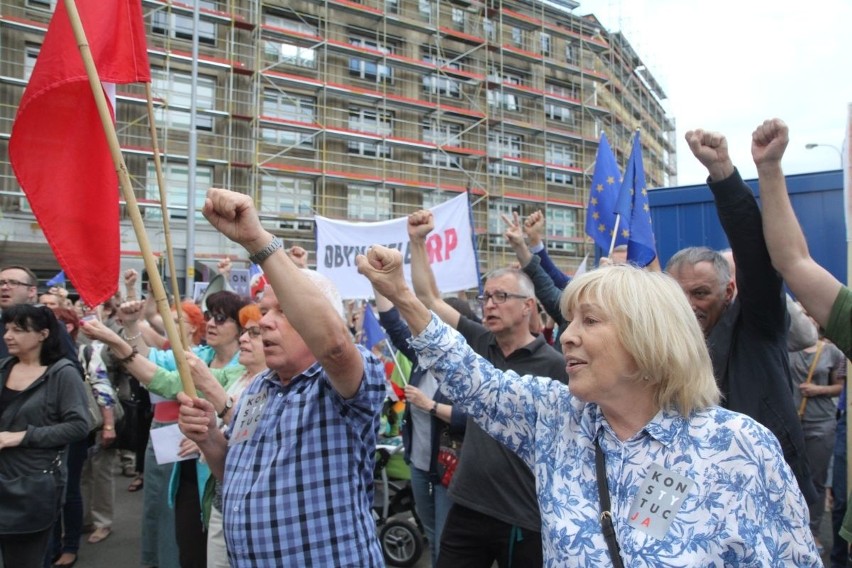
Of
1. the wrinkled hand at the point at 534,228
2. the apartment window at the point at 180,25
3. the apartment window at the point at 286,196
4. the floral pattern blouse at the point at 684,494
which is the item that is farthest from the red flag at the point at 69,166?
the apartment window at the point at 180,25

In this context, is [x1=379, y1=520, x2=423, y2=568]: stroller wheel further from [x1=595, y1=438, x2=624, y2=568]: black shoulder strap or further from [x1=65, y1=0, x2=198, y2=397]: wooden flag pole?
[x1=595, y1=438, x2=624, y2=568]: black shoulder strap

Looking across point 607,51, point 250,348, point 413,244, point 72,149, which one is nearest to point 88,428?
point 250,348

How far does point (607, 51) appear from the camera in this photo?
3844 centimetres

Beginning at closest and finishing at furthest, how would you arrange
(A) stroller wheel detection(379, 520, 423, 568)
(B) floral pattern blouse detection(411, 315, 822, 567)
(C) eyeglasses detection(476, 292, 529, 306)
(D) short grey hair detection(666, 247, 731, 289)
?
(B) floral pattern blouse detection(411, 315, 822, 567) < (D) short grey hair detection(666, 247, 731, 289) < (C) eyeglasses detection(476, 292, 529, 306) < (A) stroller wheel detection(379, 520, 423, 568)

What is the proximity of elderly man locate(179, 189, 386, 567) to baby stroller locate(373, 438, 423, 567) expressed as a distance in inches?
111

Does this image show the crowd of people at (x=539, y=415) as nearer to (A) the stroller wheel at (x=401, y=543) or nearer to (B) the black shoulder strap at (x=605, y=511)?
(B) the black shoulder strap at (x=605, y=511)

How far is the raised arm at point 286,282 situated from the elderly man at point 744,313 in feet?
4.10

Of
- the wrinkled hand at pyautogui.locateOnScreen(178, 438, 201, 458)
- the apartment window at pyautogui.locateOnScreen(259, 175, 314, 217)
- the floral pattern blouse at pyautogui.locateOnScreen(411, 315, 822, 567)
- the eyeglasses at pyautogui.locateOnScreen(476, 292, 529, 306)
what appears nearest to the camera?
the floral pattern blouse at pyautogui.locateOnScreen(411, 315, 822, 567)

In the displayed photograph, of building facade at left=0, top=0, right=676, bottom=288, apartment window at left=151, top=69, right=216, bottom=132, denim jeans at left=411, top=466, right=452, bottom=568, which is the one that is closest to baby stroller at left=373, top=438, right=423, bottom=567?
denim jeans at left=411, top=466, right=452, bottom=568

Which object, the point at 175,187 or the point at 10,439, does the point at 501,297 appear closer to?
the point at 10,439

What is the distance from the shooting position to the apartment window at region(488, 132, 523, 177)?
32.3 meters

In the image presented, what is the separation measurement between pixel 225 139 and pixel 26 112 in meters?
24.0

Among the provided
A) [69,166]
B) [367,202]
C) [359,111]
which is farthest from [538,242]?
[359,111]

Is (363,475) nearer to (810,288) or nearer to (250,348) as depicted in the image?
(250,348)
